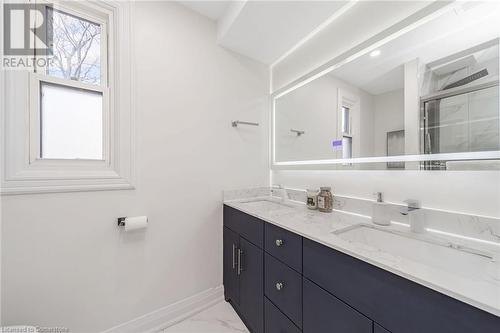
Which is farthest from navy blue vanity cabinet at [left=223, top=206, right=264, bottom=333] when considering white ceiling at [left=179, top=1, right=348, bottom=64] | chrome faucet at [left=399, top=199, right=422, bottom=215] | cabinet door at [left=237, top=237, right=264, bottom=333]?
white ceiling at [left=179, top=1, right=348, bottom=64]

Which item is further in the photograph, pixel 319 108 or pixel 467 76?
pixel 319 108

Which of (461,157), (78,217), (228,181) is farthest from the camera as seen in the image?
(228,181)

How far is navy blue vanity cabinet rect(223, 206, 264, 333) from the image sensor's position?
1225mm

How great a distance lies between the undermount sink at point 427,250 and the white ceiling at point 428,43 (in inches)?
33.1

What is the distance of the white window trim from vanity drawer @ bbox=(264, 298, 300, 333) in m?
1.19

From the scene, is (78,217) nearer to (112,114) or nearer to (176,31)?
(112,114)

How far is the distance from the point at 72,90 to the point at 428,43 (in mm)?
2081

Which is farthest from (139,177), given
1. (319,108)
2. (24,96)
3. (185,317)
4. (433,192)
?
(433,192)

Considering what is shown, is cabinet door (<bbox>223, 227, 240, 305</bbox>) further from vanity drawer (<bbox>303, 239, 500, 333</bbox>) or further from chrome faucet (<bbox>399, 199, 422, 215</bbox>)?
chrome faucet (<bbox>399, 199, 422, 215</bbox>)

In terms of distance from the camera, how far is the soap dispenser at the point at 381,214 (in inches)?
42.8

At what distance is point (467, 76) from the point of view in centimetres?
89

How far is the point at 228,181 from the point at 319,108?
1.03 metres

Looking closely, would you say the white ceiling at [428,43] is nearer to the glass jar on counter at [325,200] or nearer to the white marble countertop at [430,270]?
the glass jar on counter at [325,200]

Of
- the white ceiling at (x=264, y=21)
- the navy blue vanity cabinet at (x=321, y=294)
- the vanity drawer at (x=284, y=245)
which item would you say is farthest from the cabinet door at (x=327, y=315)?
the white ceiling at (x=264, y=21)
